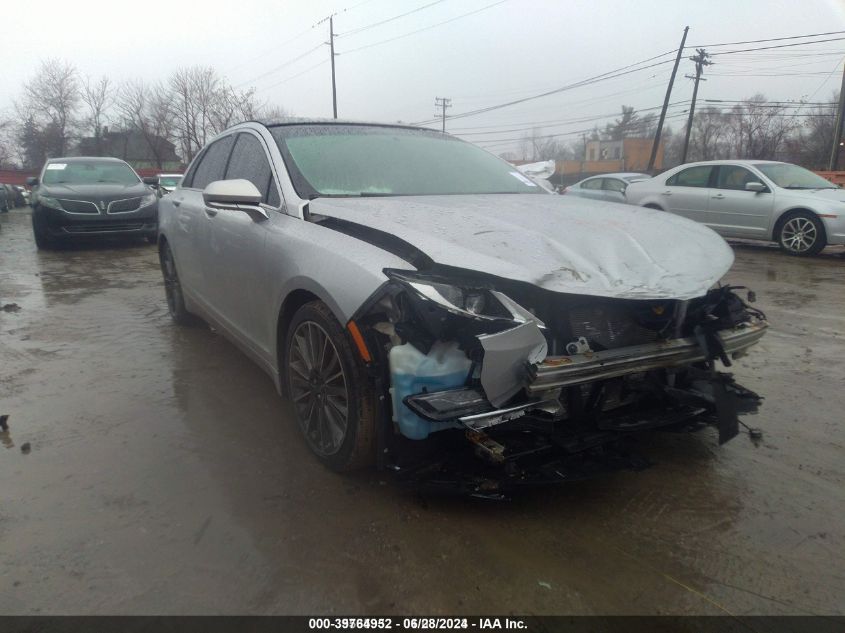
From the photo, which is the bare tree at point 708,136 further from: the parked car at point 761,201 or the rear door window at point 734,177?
the rear door window at point 734,177

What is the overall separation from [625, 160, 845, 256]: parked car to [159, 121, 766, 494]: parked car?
7.48 metres

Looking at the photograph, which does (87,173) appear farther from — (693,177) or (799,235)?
(799,235)

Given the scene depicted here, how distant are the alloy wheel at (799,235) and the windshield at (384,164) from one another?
718 cm

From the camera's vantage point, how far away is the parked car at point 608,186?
1306 centimetres

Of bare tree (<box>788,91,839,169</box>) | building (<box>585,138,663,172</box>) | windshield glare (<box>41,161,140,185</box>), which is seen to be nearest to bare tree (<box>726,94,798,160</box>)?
bare tree (<box>788,91,839,169</box>)

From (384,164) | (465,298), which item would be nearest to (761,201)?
(384,164)

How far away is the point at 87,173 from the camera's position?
10.7 m

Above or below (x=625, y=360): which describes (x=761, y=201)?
above

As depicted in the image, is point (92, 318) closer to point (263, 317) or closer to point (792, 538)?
point (263, 317)

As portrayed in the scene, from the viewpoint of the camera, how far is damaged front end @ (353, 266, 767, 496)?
207 centimetres

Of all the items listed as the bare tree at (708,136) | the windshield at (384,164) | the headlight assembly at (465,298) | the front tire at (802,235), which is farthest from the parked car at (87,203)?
the bare tree at (708,136)

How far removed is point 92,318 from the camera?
18.1ft

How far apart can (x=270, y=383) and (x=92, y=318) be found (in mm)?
2713

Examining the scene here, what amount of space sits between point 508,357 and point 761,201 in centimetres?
935
